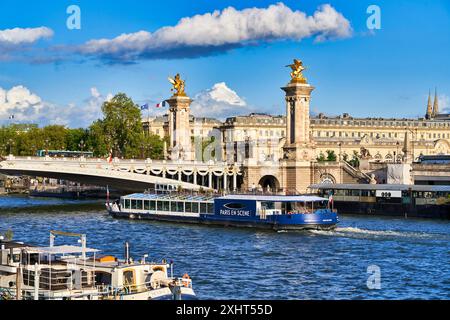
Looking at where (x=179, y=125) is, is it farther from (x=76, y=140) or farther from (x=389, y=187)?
(x=389, y=187)

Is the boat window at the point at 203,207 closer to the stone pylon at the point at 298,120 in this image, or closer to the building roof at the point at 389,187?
the building roof at the point at 389,187

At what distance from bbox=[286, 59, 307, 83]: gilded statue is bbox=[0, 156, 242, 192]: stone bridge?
8.70 m

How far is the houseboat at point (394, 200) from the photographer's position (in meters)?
53.2

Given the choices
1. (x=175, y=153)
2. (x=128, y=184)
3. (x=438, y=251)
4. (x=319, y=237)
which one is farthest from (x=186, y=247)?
(x=175, y=153)

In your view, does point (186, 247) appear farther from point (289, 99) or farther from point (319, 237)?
point (289, 99)

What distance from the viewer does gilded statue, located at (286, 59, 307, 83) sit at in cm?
6662

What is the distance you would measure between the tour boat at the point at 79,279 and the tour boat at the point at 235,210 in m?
21.7

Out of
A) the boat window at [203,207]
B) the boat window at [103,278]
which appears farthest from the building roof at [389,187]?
the boat window at [103,278]

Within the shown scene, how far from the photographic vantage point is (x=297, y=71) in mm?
67500

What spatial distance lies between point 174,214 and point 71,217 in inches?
253

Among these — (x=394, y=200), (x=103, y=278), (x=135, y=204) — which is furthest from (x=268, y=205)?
(x=103, y=278)

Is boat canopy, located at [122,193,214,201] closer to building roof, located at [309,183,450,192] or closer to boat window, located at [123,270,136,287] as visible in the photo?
building roof, located at [309,183,450,192]

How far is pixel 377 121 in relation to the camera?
124188mm

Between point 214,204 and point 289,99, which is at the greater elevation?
point 289,99
